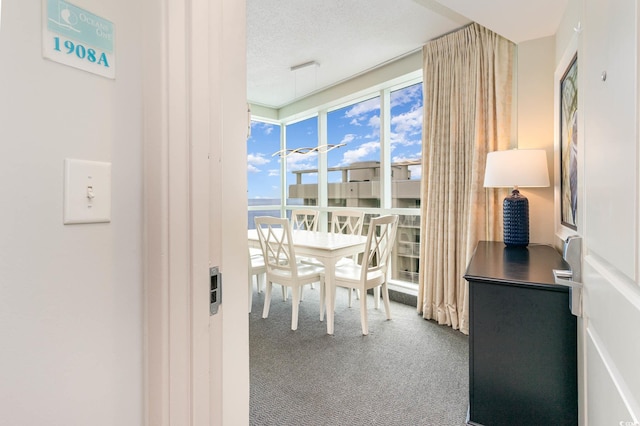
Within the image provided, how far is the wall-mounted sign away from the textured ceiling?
7.17ft

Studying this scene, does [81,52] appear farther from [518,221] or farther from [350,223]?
[350,223]

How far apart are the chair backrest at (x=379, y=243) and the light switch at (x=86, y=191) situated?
2.19 meters

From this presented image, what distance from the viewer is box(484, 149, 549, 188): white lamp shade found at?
214cm

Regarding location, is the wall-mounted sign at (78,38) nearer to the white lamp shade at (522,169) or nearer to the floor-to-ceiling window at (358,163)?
the white lamp shade at (522,169)

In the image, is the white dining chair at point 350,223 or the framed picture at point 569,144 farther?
the white dining chair at point 350,223

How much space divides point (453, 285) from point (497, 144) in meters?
1.28

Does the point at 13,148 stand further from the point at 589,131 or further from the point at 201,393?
the point at 589,131

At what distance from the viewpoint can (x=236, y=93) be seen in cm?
73

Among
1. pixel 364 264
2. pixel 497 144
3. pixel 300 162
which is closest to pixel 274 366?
pixel 364 264

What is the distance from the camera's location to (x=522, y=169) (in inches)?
84.6

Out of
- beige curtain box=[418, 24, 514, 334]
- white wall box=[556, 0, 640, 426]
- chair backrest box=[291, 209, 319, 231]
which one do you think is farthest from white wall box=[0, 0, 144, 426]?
chair backrest box=[291, 209, 319, 231]

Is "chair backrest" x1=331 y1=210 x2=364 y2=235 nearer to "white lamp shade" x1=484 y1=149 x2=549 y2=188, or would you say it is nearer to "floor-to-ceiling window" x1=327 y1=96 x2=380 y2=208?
"floor-to-ceiling window" x1=327 y1=96 x2=380 y2=208

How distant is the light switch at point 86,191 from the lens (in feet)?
1.83

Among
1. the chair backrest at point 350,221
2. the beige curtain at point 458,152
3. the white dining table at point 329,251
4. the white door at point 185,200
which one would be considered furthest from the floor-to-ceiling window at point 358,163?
the white door at point 185,200
